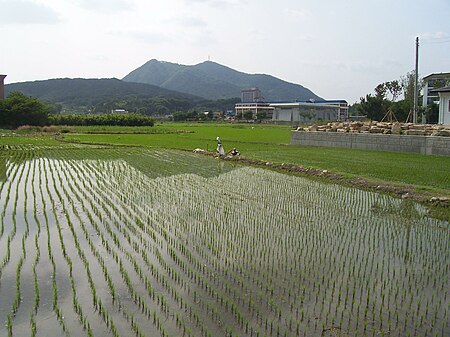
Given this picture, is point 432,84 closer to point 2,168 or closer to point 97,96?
point 2,168

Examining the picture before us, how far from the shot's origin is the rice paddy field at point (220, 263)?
4.08 meters

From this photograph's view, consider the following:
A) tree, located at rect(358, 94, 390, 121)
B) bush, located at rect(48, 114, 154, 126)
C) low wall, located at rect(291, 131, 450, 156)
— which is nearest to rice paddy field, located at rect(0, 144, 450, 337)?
low wall, located at rect(291, 131, 450, 156)

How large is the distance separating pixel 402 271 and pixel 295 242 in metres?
1.64

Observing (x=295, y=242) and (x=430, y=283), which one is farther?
(x=295, y=242)

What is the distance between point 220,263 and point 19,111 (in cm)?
3807

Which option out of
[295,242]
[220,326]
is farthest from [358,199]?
[220,326]

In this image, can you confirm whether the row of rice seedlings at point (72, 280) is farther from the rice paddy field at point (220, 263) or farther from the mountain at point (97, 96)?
the mountain at point (97, 96)

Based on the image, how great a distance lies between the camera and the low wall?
57.5ft

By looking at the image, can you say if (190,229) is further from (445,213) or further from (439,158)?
(439,158)

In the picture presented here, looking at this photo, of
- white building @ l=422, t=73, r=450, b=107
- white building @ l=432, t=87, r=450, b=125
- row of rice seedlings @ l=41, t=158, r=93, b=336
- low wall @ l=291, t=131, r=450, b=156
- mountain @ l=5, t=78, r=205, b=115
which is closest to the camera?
row of rice seedlings @ l=41, t=158, r=93, b=336

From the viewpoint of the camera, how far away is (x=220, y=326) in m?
3.94

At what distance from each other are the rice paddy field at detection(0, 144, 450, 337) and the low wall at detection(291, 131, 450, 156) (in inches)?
326

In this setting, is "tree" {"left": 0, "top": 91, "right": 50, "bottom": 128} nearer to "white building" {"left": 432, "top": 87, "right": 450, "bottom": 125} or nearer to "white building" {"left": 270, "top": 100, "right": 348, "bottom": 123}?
"white building" {"left": 432, "top": 87, "right": 450, "bottom": 125}

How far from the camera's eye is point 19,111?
126ft
